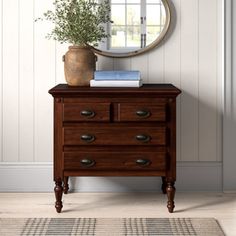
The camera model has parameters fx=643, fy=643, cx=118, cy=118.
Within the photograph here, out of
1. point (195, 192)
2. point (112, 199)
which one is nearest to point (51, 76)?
point (112, 199)

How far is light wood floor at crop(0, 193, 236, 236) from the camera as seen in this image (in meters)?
3.75

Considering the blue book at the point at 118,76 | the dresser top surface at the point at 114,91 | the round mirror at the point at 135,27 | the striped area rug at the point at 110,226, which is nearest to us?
the striped area rug at the point at 110,226

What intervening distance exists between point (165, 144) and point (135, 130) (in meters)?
0.19

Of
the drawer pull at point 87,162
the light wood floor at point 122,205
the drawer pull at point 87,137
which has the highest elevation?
the drawer pull at point 87,137

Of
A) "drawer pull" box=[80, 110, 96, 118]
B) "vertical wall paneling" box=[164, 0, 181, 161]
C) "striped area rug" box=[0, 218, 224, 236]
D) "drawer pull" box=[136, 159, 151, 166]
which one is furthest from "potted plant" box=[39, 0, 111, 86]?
"striped area rug" box=[0, 218, 224, 236]

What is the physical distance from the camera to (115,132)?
12.4 feet

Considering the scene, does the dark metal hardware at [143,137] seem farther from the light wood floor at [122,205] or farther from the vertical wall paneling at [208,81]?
the vertical wall paneling at [208,81]

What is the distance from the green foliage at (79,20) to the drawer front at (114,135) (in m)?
0.63

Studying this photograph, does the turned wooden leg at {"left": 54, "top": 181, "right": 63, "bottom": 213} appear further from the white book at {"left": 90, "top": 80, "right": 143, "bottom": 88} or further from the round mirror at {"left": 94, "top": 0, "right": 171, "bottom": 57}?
the round mirror at {"left": 94, "top": 0, "right": 171, "bottom": 57}

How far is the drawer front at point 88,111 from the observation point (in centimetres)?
375

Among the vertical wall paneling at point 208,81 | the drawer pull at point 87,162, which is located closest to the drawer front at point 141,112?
the drawer pull at point 87,162

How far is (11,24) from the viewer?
4258mm

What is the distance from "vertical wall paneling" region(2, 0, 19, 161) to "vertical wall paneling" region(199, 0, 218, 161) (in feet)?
4.04

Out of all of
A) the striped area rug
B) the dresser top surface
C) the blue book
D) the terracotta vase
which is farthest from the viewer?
the terracotta vase
